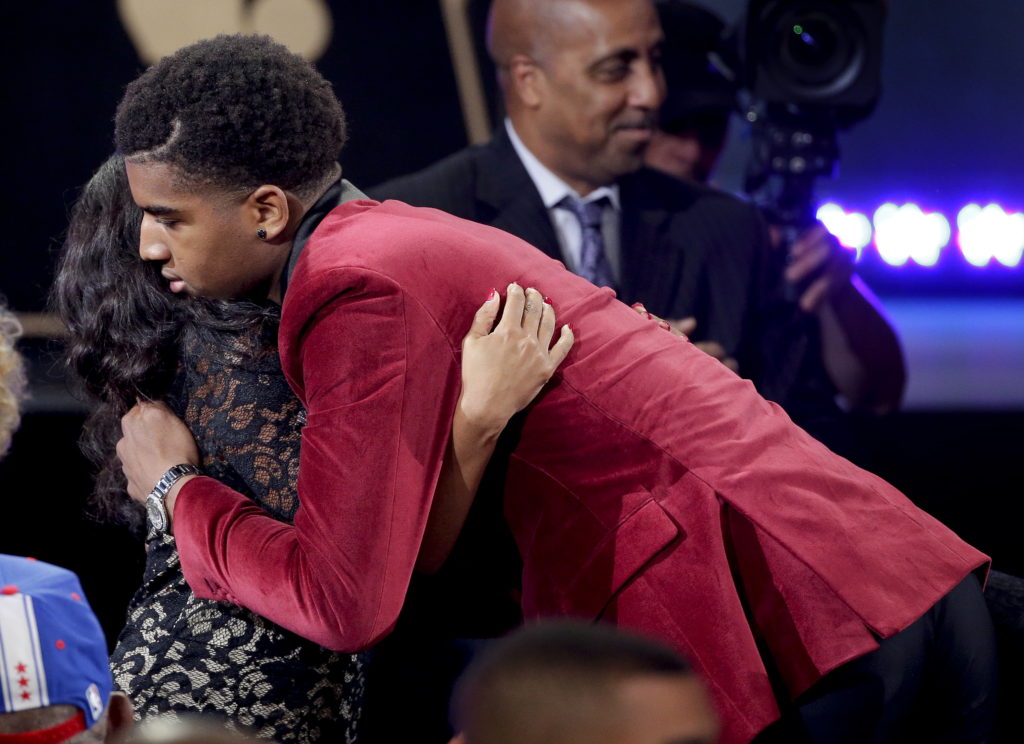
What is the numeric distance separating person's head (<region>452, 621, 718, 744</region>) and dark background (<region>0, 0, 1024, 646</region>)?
2329 millimetres

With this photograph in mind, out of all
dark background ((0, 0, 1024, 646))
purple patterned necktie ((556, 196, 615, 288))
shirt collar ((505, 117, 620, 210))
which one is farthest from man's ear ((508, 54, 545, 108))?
dark background ((0, 0, 1024, 646))

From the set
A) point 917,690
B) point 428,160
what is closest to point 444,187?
point 428,160

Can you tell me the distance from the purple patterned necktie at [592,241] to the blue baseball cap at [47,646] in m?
2.15

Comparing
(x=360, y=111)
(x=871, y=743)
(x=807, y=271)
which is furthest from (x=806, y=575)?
(x=360, y=111)

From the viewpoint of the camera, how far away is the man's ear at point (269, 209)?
1577 mm

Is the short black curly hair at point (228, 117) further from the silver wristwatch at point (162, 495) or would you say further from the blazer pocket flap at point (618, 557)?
the blazer pocket flap at point (618, 557)

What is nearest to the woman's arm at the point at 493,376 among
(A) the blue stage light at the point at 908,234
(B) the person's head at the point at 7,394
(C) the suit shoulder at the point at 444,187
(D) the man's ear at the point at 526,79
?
(B) the person's head at the point at 7,394

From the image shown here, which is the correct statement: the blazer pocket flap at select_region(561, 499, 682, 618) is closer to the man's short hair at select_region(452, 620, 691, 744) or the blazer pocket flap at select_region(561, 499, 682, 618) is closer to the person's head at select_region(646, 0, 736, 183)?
the man's short hair at select_region(452, 620, 691, 744)

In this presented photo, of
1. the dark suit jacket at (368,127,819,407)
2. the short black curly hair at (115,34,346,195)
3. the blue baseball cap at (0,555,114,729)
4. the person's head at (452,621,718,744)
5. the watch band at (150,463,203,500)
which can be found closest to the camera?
the person's head at (452,621,718,744)

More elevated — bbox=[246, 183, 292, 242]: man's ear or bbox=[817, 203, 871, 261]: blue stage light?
bbox=[246, 183, 292, 242]: man's ear

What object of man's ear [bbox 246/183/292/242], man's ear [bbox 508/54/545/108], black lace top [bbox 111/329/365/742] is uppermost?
man's ear [bbox 508/54/545/108]

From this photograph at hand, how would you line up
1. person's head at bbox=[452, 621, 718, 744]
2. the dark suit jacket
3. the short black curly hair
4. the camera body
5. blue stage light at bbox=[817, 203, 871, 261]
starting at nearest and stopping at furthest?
person's head at bbox=[452, 621, 718, 744], the short black curly hair, the dark suit jacket, the camera body, blue stage light at bbox=[817, 203, 871, 261]

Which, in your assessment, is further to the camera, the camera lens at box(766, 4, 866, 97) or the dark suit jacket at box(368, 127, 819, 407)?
the camera lens at box(766, 4, 866, 97)

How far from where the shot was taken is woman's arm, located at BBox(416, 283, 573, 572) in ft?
4.80
